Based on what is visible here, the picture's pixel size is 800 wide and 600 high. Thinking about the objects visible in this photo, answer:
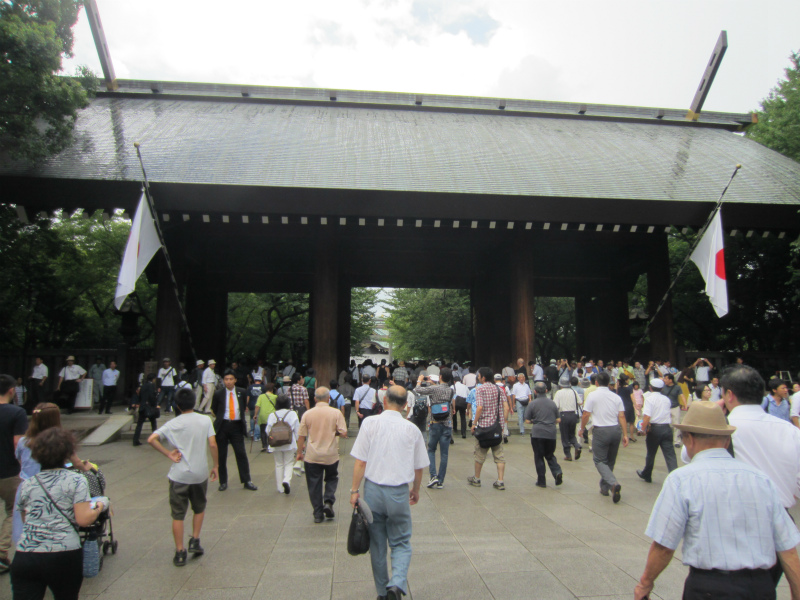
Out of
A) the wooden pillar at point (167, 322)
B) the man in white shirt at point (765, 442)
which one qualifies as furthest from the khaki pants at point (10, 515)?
the wooden pillar at point (167, 322)

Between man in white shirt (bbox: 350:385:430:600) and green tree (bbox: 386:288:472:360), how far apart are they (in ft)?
91.6

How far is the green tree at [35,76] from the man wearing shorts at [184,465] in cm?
903

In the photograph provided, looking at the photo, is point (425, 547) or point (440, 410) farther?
point (440, 410)

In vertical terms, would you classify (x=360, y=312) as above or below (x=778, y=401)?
above

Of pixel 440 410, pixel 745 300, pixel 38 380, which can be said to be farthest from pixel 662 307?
pixel 38 380

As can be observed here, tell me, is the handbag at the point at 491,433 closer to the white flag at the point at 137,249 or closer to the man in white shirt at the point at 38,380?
the white flag at the point at 137,249

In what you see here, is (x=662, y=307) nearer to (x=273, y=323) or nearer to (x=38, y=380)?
(x=38, y=380)

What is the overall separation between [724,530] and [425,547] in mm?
3274

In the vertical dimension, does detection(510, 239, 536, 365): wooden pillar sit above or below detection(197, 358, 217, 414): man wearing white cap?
above

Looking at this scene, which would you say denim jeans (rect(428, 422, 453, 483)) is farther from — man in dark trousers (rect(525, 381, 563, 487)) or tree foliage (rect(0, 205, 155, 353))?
tree foliage (rect(0, 205, 155, 353))

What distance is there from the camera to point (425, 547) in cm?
509

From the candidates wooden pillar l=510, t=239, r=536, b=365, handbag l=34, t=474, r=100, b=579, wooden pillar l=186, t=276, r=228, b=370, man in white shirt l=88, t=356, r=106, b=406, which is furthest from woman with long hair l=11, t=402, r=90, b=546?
wooden pillar l=186, t=276, r=228, b=370

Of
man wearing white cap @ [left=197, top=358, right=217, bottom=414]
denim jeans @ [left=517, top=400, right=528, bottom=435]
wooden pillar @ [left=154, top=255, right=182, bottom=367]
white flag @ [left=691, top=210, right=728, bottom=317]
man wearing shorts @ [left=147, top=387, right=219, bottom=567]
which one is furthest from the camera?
wooden pillar @ [left=154, top=255, right=182, bottom=367]

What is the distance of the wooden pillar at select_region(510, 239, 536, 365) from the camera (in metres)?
16.3
